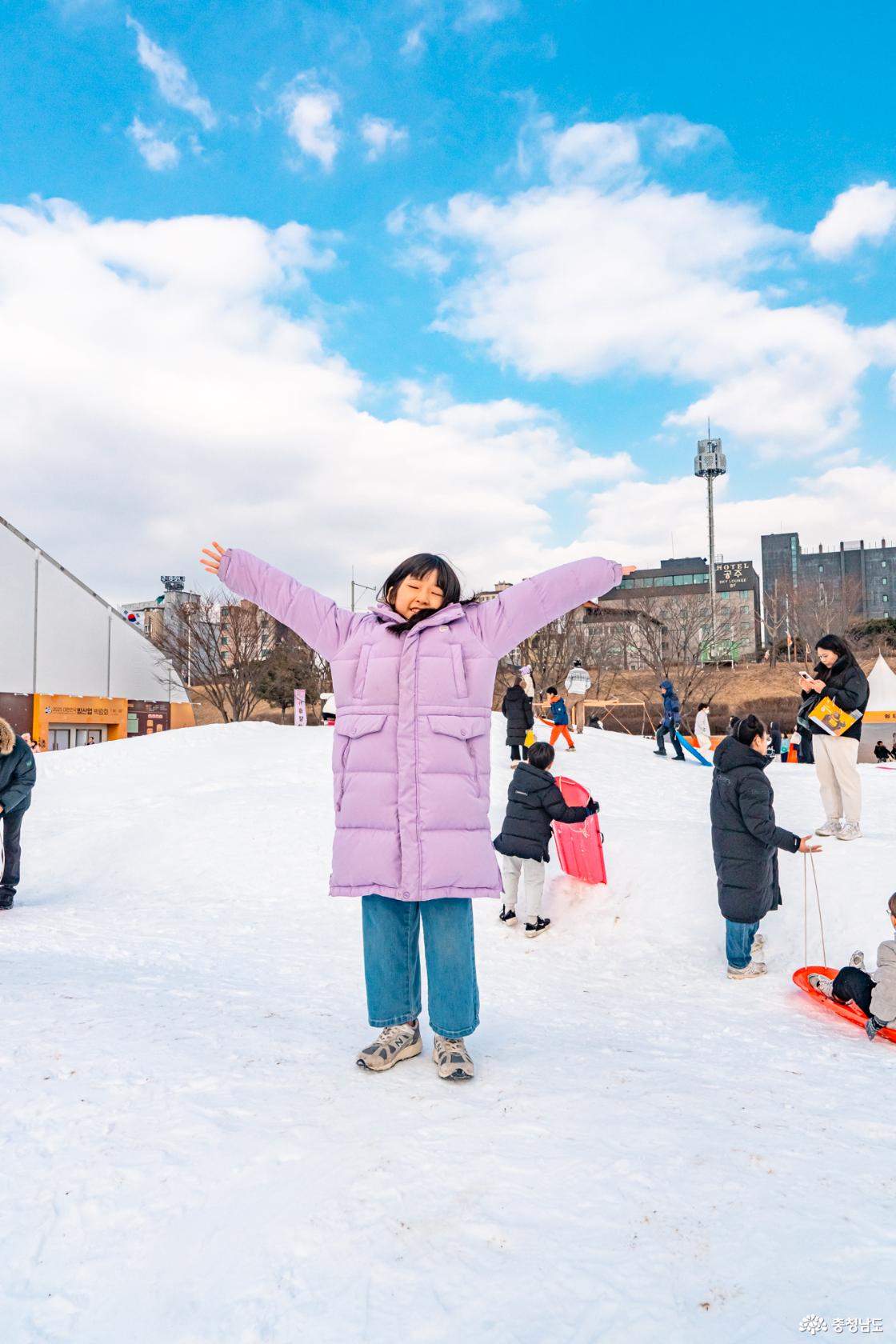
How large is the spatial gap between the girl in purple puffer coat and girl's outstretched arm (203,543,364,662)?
0.01 metres

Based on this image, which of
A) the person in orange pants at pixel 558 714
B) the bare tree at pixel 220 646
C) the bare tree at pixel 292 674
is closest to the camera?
the person in orange pants at pixel 558 714

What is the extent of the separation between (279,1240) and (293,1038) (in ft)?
5.15

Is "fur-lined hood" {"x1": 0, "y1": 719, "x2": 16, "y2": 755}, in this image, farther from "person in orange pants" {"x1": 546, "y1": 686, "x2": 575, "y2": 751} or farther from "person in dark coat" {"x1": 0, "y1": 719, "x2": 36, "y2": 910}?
"person in orange pants" {"x1": 546, "y1": 686, "x2": 575, "y2": 751}

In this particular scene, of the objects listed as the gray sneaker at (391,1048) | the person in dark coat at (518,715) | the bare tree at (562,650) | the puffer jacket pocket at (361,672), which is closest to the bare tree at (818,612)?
the bare tree at (562,650)

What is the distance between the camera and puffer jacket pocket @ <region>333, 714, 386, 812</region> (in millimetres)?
3174

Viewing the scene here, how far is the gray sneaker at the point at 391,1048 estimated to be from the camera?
3229 mm

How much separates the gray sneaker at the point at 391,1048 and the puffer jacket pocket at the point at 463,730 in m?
1.01

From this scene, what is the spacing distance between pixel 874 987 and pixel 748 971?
3.89 ft

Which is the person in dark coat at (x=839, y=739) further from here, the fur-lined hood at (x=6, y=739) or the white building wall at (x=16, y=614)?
the white building wall at (x=16, y=614)

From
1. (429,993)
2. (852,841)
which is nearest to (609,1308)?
(429,993)

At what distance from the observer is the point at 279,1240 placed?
6.94 ft

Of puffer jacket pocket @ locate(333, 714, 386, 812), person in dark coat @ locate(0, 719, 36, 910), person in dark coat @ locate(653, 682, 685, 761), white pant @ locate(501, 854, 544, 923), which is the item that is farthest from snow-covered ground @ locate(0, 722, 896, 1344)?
person in dark coat @ locate(653, 682, 685, 761)

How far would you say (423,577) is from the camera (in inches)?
131

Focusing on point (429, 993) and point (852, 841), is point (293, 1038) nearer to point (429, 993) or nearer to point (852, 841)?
point (429, 993)
